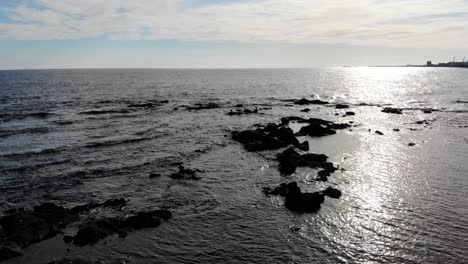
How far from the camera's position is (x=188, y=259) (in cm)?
1420

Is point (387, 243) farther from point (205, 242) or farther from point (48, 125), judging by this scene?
point (48, 125)

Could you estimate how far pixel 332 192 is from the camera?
20516 millimetres

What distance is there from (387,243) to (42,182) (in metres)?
21.2

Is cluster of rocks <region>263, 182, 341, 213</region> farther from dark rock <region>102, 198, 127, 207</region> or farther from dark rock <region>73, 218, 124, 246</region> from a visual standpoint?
dark rock <region>102, 198, 127, 207</region>

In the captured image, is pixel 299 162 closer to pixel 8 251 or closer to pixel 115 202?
pixel 115 202

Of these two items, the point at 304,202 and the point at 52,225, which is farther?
the point at 304,202

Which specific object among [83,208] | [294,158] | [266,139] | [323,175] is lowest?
[83,208]

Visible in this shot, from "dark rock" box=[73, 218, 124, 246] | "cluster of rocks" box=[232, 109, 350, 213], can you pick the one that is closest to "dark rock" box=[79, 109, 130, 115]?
"cluster of rocks" box=[232, 109, 350, 213]

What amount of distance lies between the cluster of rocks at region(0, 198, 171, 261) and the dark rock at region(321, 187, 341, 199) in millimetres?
9084

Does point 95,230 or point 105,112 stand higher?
point 105,112

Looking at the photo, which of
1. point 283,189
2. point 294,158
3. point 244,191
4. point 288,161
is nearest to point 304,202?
point 283,189

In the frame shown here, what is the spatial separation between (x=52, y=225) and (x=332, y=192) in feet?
48.7

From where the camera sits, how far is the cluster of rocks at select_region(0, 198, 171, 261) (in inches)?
598

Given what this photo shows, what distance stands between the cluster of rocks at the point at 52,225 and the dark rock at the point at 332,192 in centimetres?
908
